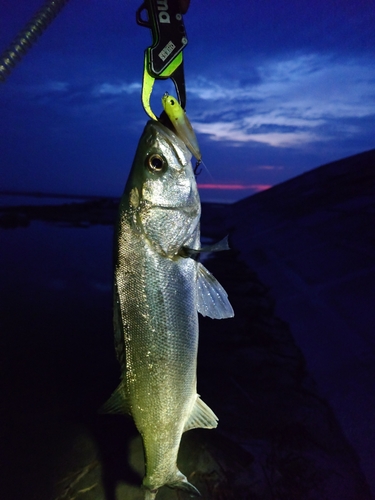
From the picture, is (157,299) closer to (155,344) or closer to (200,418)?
(155,344)

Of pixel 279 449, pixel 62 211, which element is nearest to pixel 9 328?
pixel 279 449

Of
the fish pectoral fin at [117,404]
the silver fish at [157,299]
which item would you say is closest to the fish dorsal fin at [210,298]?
the silver fish at [157,299]

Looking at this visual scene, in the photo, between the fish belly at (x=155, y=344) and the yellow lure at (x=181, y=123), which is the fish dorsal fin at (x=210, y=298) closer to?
the fish belly at (x=155, y=344)

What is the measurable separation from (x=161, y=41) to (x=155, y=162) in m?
0.71

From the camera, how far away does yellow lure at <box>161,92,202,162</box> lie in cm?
180

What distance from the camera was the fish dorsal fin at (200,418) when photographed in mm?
2305

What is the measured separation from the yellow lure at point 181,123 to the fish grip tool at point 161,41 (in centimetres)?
22

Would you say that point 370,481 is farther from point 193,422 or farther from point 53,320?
point 53,320

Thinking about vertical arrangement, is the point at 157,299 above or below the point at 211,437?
above

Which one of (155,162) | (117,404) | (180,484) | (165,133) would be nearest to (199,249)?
(155,162)

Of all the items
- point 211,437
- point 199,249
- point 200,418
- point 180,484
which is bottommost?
point 211,437

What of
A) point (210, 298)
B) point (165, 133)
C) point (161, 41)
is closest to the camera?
point (161, 41)

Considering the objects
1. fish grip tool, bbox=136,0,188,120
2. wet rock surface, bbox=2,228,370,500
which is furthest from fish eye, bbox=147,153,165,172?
wet rock surface, bbox=2,228,370,500

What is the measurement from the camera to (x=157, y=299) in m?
2.14
